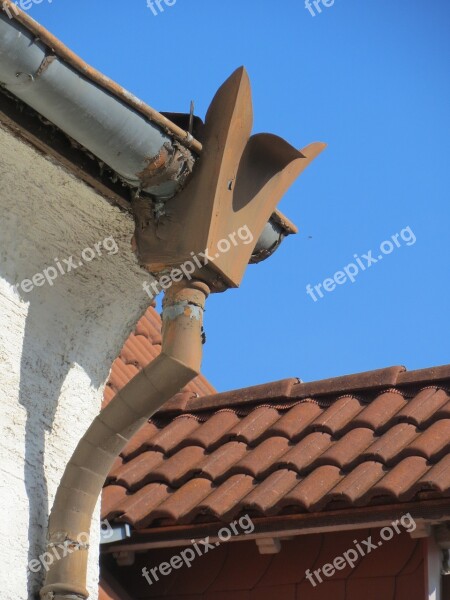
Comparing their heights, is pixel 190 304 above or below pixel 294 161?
below

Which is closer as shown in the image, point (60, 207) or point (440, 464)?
point (60, 207)

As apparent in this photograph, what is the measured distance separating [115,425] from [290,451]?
1277 millimetres

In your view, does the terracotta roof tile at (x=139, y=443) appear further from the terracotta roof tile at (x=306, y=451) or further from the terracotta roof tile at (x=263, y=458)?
the terracotta roof tile at (x=306, y=451)

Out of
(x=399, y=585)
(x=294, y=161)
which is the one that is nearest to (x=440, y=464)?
(x=399, y=585)

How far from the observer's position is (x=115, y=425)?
4016mm

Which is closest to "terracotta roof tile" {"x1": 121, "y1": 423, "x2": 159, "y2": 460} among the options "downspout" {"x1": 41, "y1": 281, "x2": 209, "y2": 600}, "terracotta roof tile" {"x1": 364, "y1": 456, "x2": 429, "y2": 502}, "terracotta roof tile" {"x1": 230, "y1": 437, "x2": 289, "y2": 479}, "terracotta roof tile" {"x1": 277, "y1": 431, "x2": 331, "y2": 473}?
"terracotta roof tile" {"x1": 230, "y1": 437, "x2": 289, "y2": 479}

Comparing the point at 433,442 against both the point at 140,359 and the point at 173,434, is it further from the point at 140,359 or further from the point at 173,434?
the point at 140,359

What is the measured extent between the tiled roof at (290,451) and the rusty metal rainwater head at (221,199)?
983 mm

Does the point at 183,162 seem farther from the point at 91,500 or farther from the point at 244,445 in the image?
the point at 244,445

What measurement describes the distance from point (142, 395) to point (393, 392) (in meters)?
1.66

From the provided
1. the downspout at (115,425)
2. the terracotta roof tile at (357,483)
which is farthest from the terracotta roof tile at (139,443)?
the downspout at (115,425)

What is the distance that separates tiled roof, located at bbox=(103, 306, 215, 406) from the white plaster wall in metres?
1.22

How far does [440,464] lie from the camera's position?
4641 millimetres

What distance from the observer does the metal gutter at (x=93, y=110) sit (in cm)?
367
